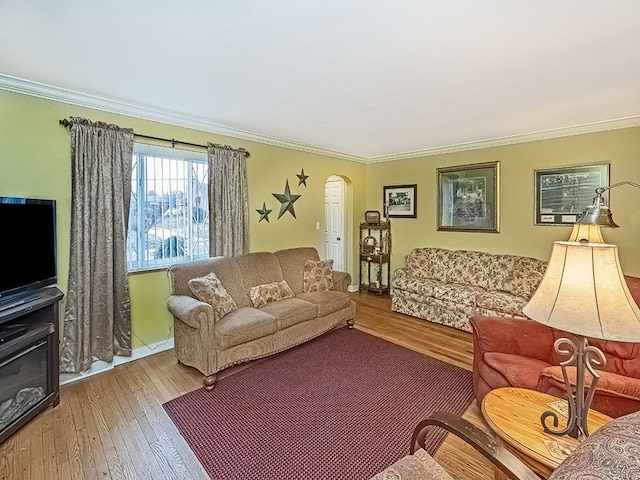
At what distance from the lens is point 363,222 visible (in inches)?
238

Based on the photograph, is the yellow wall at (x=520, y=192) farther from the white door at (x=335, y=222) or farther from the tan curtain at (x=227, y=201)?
the tan curtain at (x=227, y=201)

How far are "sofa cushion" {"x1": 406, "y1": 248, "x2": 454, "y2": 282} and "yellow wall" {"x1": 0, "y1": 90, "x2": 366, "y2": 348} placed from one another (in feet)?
4.92

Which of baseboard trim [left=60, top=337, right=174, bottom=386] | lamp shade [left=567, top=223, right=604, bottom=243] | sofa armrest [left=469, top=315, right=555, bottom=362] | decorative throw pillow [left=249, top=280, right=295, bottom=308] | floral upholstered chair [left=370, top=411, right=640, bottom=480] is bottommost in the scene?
baseboard trim [left=60, top=337, right=174, bottom=386]

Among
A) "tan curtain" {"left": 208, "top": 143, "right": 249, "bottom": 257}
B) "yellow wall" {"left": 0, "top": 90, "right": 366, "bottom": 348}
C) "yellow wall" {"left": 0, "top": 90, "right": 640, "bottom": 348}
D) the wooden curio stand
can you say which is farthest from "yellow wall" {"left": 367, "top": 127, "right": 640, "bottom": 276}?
"tan curtain" {"left": 208, "top": 143, "right": 249, "bottom": 257}

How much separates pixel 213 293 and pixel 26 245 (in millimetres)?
1414

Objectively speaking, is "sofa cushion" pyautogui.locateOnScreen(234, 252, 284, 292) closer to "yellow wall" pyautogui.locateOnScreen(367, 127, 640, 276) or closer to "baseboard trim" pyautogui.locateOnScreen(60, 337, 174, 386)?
"baseboard trim" pyautogui.locateOnScreen(60, 337, 174, 386)

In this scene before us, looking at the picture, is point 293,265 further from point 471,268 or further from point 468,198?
point 468,198

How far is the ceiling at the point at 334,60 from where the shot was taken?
65.2 inches

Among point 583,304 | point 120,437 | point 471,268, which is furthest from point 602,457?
point 471,268

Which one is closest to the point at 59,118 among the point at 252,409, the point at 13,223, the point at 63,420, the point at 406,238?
the point at 13,223

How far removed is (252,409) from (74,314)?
69.9 inches

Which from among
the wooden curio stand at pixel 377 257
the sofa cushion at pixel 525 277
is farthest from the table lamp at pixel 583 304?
the wooden curio stand at pixel 377 257

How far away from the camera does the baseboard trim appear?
2811 millimetres

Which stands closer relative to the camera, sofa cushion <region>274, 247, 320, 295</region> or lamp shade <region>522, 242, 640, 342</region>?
lamp shade <region>522, 242, 640, 342</region>
